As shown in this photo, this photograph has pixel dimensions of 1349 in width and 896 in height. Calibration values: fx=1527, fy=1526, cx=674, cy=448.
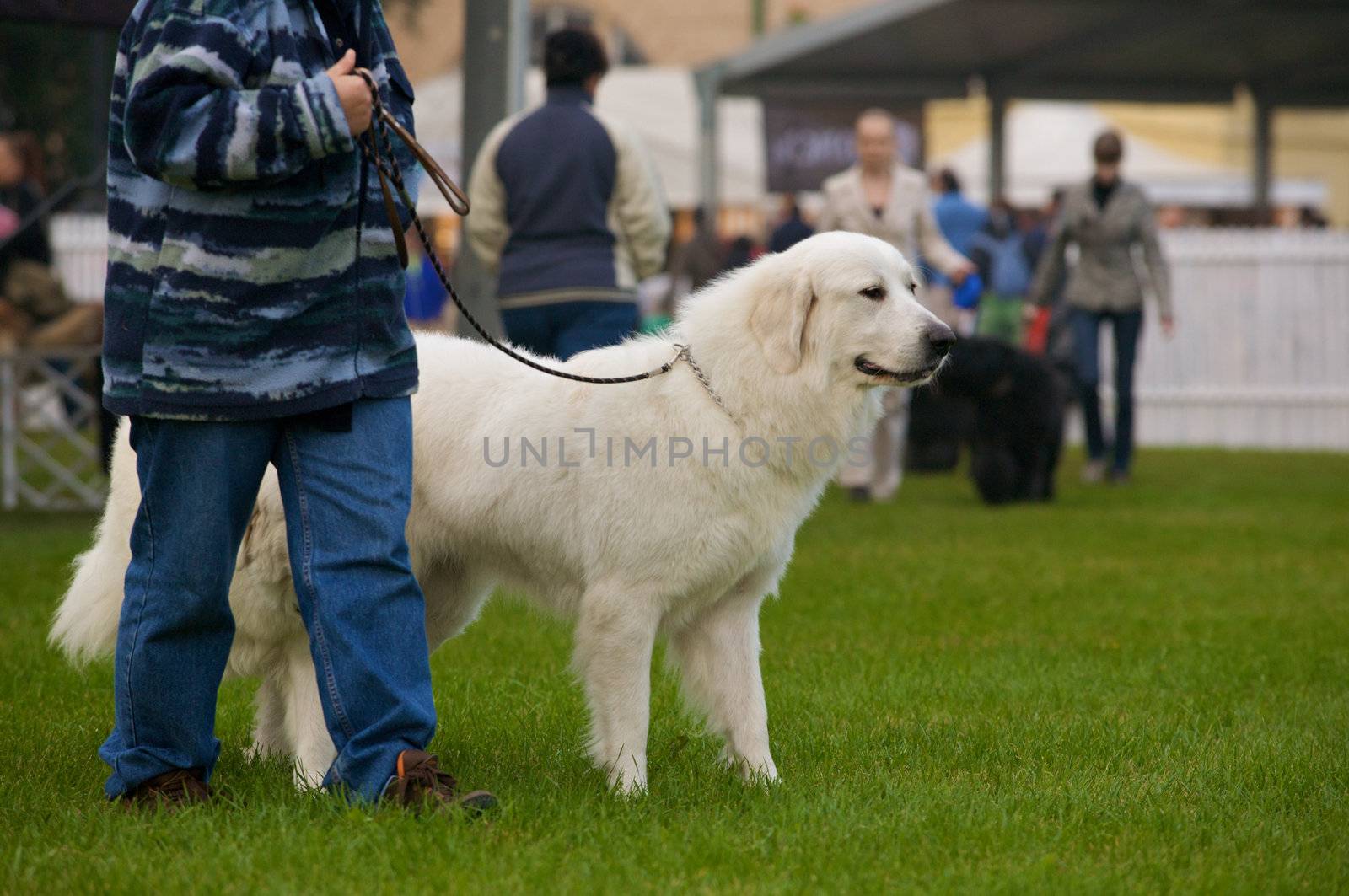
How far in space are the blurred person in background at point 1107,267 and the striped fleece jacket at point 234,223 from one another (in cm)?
891

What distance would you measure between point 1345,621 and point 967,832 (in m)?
3.71

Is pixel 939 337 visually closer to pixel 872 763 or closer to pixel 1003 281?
pixel 872 763

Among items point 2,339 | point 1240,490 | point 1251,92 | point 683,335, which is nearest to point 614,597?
point 683,335

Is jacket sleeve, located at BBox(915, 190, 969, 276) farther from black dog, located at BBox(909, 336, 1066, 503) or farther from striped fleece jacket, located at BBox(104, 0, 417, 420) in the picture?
striped fleece jacket, located at BBox(104, 0, 417, 420)

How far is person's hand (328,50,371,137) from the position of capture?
3.13 metres

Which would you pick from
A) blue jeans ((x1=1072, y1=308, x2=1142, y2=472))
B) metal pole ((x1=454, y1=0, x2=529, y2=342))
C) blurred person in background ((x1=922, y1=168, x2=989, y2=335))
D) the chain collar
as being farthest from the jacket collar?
blue jeans ((x1=1072, y1=308, x2=1142, y2=472))

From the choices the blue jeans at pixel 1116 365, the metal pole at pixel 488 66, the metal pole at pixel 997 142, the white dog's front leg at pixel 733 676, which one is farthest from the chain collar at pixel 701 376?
the metal pole at pixel 997 142

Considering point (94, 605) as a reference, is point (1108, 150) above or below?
above

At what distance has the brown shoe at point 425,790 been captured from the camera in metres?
3.37

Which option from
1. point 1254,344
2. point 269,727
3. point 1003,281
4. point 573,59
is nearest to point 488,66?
point 573,59

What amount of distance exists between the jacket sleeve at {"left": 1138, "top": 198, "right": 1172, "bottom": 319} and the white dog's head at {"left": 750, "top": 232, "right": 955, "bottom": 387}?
7.89m

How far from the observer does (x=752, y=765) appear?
12.9ft

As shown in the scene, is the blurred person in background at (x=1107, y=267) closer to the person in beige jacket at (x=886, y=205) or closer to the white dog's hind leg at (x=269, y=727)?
the person in beige jacket at (x=886, y=205)

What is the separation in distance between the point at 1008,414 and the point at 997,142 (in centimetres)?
857
